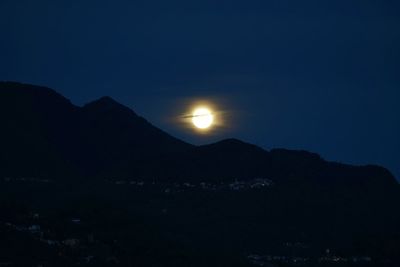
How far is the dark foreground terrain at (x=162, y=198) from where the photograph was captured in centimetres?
9962

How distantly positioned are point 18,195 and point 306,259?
2358 centimetres

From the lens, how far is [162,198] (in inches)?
4776

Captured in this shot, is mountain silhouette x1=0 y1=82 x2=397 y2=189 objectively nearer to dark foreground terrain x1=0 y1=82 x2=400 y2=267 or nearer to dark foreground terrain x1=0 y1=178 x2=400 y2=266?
dark foreground terrain x1=0 y1=82 x2=400 y2=267

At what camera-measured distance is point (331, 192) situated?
411ft

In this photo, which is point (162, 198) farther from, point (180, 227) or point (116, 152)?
point (116, 152)

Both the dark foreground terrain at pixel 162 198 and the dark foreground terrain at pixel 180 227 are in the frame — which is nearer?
the dark foreground terrain at pixel 180 227

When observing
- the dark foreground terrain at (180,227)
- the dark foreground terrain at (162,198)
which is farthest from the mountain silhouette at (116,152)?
the dark foreground terrain at (180,227)

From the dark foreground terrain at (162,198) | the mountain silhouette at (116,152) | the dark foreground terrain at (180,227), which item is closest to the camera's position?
the dark foreground terrain at (180,227)

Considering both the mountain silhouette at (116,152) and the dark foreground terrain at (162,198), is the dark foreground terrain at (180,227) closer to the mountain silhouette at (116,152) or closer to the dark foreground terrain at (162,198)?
the dark foreground terrain at (162,198)

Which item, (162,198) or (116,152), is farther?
(116,152)

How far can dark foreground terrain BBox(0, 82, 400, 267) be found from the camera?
9962cm

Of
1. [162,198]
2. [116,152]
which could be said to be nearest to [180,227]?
[162,198]

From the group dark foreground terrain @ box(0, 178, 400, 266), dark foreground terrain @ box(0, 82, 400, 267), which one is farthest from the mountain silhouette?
dark foreground terrain @ box(0, 178, 400, 266)

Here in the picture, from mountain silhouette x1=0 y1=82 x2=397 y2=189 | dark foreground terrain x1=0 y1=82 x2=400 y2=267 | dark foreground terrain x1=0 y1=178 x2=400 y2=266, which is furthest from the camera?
mountain silhouette x1=0 y1=82 x2=397 y2=189
